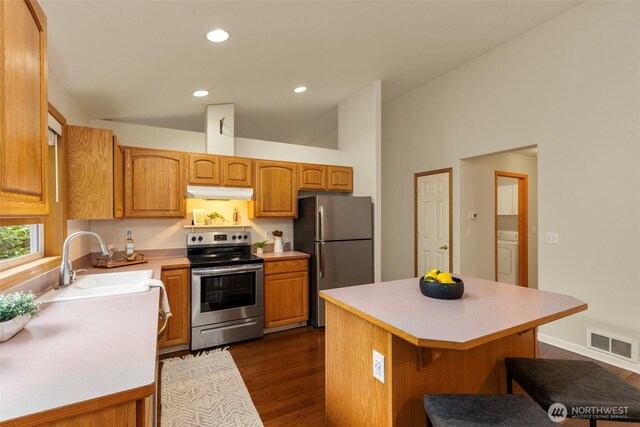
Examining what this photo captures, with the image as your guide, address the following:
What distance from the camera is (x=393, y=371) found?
4.55 ft

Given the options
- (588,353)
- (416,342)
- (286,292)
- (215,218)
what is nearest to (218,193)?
(215,218)

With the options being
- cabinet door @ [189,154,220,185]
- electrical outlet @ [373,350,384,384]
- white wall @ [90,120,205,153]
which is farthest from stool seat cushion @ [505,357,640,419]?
white wall @ [90,120,205,153]

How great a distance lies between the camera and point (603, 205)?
277cm

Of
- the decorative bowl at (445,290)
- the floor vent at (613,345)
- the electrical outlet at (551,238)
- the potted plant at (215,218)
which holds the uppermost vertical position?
the potted plant at (215,218)

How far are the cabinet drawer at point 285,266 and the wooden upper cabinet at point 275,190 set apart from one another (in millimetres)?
618

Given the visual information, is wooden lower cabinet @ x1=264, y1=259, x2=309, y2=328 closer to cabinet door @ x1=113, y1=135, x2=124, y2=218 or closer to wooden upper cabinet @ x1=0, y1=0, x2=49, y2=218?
cabinet door @ x1=113, y1=135, x2=124, y2=218

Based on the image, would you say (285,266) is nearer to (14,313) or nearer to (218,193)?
(218,193)

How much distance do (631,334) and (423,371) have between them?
239 centimetres

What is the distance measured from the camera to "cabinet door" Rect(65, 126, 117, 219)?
7.77ft

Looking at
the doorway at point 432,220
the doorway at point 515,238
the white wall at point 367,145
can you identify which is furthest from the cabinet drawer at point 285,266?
the doorway at point 515,238

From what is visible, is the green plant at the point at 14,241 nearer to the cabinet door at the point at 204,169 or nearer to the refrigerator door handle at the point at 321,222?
the cabinet door at the point at 204,169

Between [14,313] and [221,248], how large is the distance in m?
2.56

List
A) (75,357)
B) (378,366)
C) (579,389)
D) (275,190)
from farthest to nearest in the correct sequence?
(275,190)
(378,366)
(579,389)
(75,357)

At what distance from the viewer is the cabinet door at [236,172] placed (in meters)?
3.58
